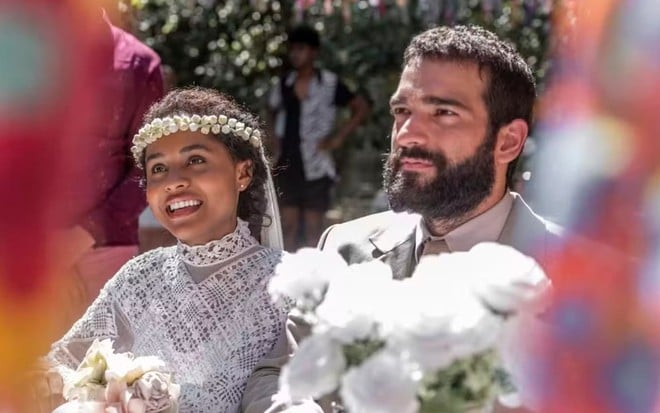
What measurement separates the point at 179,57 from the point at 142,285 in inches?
272

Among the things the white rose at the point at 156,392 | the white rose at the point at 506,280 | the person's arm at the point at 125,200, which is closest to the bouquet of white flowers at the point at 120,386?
the white rose at the point at 156,392

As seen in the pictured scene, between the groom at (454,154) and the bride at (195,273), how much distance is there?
13 cm

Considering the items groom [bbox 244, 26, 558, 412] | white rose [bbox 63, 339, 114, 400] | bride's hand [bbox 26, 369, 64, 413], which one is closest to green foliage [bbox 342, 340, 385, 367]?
groom [bbox 244, 26, 558, 412]

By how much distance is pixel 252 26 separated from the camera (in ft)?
31.1

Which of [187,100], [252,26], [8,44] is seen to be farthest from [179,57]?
[8,44]

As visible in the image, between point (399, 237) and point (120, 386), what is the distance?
792mm

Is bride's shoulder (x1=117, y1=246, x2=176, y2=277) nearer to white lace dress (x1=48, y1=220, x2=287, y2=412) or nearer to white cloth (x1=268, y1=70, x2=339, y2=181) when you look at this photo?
white lace dress (x1=48, y1=220, x2=287, y2=412)

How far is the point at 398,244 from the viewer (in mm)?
2783

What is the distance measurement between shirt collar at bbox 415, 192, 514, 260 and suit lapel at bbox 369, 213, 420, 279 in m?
0.03

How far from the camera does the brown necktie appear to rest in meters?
2.72

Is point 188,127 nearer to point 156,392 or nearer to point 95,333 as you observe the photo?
point 95,333

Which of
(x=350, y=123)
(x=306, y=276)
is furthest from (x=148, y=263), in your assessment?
(x=350, y=123)

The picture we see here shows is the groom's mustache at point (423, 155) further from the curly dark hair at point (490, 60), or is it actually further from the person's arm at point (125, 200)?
the person's arm at point (125, 200)

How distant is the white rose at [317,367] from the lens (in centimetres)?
175
